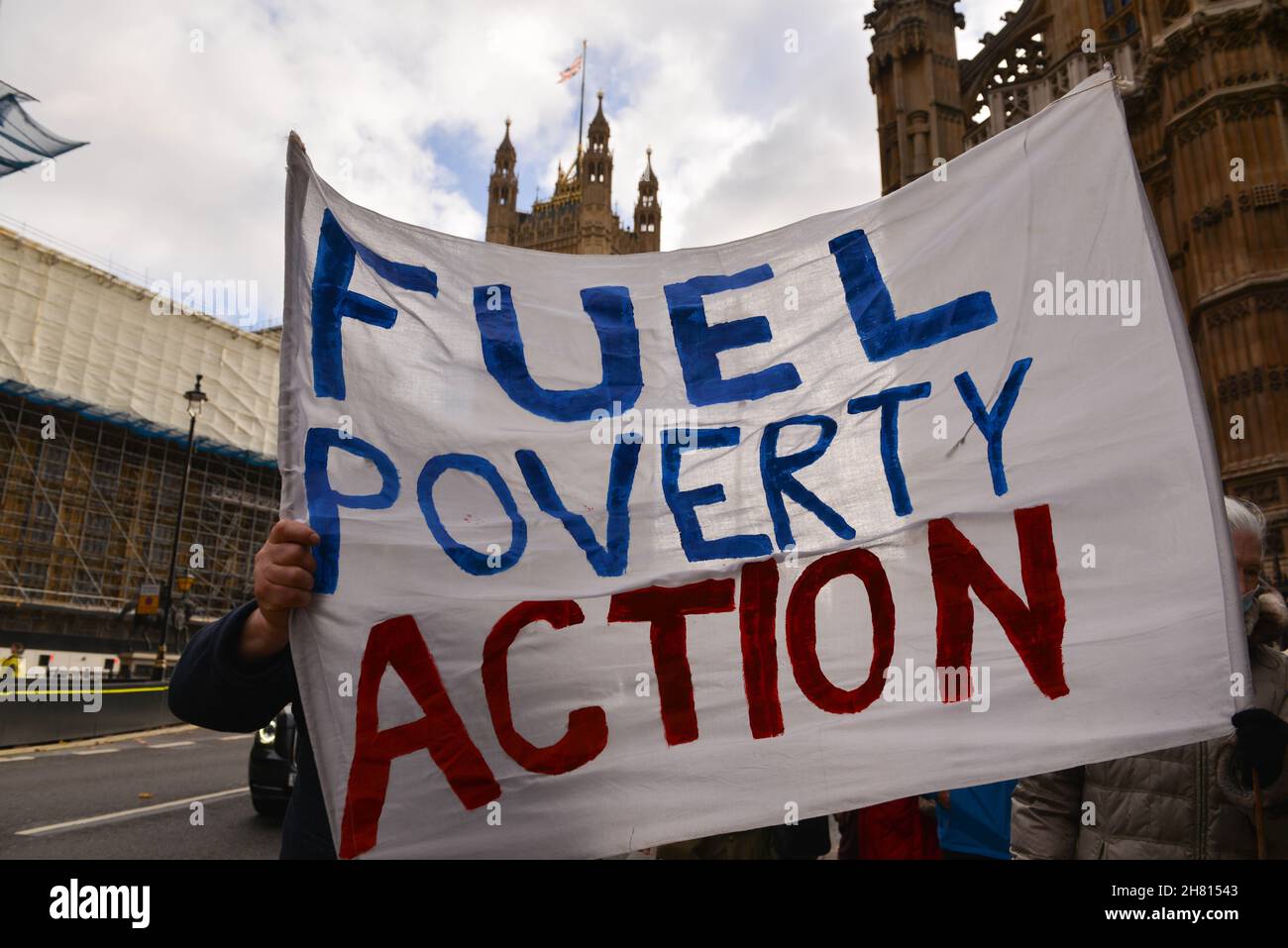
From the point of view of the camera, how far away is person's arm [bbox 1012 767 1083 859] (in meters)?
2.39

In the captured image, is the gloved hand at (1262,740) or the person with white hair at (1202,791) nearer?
the gloved hand at (1262,740)

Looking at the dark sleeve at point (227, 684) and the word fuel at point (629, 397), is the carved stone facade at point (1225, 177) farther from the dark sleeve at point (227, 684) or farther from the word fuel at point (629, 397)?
the dark sleeve at point (227, 684)

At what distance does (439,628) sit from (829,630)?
0.98 metres

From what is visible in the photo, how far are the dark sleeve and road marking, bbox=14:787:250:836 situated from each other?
6.15 metres

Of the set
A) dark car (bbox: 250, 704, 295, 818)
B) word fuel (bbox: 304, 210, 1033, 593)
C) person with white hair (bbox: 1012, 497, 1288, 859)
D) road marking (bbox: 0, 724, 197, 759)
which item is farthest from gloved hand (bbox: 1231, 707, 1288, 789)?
road marking (bbox: 0, 724, 197, 759)

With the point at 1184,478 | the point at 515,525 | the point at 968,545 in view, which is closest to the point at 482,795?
the point at 515,525

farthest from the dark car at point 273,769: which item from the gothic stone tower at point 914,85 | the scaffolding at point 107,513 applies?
the scaffolding at point 107,513

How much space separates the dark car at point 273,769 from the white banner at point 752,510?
5909 millimetres

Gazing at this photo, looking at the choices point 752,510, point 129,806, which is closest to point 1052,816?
point 752,510

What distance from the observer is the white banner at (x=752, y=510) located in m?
1.90

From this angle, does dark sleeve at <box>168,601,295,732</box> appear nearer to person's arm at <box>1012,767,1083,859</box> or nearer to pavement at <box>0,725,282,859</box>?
person's arm at <box>1012,767,1083,859</box>

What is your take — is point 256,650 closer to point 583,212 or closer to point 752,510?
point 752,510

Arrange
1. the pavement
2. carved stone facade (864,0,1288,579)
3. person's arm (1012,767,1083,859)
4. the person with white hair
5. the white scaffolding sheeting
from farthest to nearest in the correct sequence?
the white scaffolding sheeting
carved stone facade (864,0,1288,579)
the pavement
person's arm (1012,767,1083,859)
the person with white hair

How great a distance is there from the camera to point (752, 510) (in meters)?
2.24
